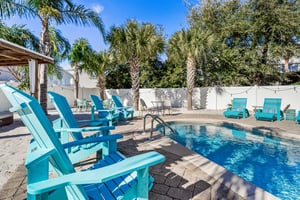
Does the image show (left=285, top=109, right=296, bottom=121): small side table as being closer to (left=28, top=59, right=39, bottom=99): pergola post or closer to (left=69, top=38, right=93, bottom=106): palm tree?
(left=28, top=59, right=39, bottom=99): pergola post

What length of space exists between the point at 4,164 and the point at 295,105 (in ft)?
45.0

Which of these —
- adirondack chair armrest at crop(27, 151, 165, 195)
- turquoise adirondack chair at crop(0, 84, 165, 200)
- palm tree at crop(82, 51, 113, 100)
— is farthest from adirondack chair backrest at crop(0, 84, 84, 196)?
palm tree at crop(82, 51, 113, 100)

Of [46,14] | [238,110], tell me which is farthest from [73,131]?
[238,110]

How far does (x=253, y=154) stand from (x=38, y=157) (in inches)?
205

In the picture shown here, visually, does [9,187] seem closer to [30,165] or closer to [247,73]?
[30,165]

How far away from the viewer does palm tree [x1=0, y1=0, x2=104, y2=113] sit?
802cm

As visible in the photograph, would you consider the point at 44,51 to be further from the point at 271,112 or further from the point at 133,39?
the point at 271,112

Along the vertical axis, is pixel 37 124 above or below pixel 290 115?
above

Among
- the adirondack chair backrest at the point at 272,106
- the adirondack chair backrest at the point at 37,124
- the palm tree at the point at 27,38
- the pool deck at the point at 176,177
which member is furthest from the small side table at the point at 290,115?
the palm tree at the point at 27,38

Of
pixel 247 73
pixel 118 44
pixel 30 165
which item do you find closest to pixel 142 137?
pixel 30 165

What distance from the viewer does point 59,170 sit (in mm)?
1525

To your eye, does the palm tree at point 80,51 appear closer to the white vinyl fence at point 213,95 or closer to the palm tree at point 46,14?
the white vinyl fence at point 213,95

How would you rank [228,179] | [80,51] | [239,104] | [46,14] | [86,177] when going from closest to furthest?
1. [86,177]
2. [228,179]
3. [46,14]
4. [239,104]
5. [80,51]

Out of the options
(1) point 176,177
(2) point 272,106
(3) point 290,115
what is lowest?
(1) point 176,177
